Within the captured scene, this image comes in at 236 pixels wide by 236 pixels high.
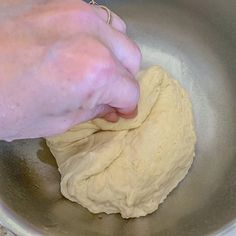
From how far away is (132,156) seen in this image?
0.83 metres

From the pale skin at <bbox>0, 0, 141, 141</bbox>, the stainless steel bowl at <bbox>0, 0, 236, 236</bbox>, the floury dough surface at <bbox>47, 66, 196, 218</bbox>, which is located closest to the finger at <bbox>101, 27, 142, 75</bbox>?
the pale skin at <bbox>0, 0, 141, 141</bbox>

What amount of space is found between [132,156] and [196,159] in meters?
0.14

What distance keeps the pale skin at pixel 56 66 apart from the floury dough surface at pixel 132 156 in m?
0.15

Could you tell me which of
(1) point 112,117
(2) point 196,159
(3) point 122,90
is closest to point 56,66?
(3) point 122,90

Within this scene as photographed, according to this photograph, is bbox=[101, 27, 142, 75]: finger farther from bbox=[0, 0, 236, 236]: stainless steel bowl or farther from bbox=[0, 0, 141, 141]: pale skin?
bbox=[0, 0, 236, 236]: stainless steel bowl

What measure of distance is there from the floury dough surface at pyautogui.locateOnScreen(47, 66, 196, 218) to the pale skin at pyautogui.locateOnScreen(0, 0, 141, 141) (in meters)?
0.15

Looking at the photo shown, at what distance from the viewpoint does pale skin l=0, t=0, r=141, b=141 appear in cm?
60

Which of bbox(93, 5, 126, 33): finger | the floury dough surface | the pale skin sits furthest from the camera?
the floury dough surface

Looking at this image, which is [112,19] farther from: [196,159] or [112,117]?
[196,159]

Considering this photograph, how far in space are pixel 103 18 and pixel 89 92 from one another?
0.14 meters

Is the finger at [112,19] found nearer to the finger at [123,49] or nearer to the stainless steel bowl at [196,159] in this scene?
the finger at [123,49]

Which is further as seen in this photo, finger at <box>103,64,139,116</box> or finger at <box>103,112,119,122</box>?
finger at <box>103,112,119,122</box>

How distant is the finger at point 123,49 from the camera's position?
678mm

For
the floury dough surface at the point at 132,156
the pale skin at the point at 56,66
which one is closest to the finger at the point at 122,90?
the pale skin at the point at 56,66
